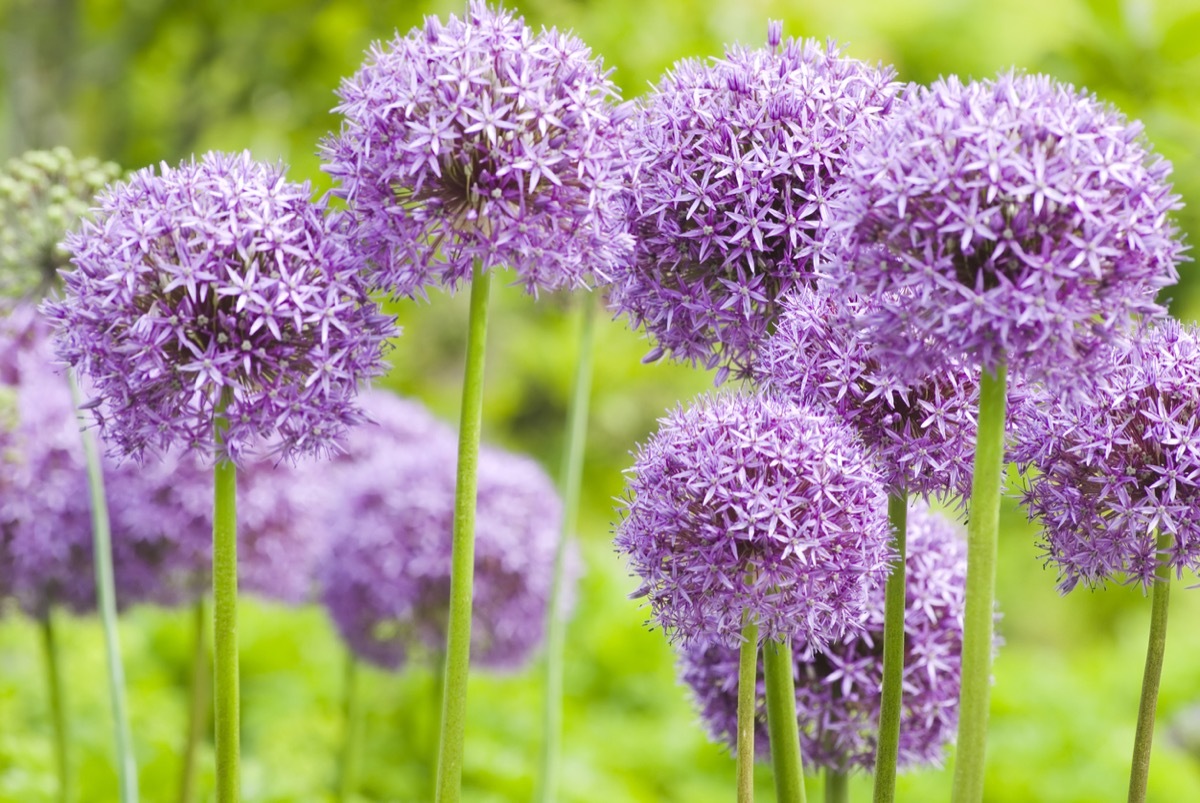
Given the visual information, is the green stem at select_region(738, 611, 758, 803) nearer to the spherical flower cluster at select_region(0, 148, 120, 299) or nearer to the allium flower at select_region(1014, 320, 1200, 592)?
the allium flower at select_region(1014, 320, 1200, 592)

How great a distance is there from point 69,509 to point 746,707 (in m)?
2.74

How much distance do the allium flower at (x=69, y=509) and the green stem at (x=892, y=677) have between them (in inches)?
100

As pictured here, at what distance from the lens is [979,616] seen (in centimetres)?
184

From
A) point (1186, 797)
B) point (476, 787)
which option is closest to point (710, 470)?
point (476, 787)

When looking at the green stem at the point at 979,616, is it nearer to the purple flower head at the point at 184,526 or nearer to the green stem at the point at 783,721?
the green stem at the point at 783,721

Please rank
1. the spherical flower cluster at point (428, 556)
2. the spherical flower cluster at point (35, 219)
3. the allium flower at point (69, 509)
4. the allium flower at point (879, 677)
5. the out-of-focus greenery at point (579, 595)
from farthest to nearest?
the out-of-focus greenery at point (579, 595) → the spherical flower cluster at point (428, 556) → the allium flower at point (69, 509) → the spherical flower cluster at point (35, 219) → the allium flower at point (879, 677)

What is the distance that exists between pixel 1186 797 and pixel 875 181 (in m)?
4.87

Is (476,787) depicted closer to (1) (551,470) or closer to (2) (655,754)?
(2) (655,754)

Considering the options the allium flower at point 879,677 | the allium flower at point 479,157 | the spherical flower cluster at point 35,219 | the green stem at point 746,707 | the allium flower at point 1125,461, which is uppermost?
the spherical flower cluster at point 35,219

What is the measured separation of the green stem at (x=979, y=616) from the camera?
1844 millimetres

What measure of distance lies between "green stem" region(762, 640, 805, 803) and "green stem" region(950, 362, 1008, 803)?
0.40 meters

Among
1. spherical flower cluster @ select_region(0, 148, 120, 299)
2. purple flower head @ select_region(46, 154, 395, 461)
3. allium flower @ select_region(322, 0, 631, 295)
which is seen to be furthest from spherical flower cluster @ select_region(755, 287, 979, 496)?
spherical flower cluster @ select_region(0, 148, 120, 299)

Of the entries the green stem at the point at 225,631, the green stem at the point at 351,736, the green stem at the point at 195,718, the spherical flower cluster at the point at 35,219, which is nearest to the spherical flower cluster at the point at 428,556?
the green stem at the point at 351,736

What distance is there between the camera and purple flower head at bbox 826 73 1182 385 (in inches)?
71.3
